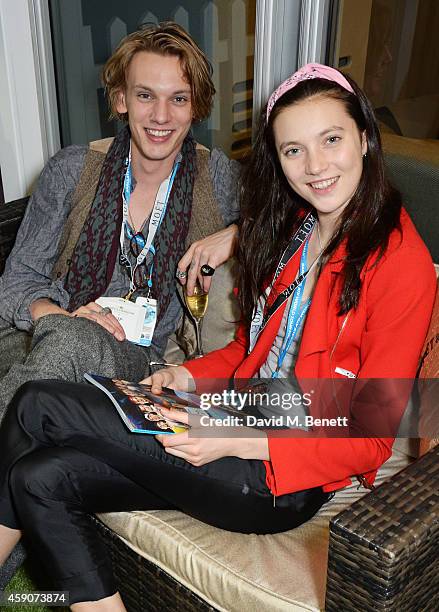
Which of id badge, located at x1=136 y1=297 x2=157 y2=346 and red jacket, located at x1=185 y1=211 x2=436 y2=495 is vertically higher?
red jacket, located at x1=185 y1=211 x2=436 y2=495

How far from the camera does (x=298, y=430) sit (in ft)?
5.38

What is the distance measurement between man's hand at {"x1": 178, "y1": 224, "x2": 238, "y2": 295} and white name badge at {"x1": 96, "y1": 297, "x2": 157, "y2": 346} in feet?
0.42

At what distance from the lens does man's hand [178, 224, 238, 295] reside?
7.02ft

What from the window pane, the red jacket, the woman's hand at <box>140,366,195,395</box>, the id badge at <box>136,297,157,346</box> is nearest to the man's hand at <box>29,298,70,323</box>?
the id badge at <box>136,297,157,346</box>

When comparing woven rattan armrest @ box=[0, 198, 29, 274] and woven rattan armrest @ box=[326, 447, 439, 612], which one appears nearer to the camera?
woven rattan armrest @ box=[326, 447, 439, 612]

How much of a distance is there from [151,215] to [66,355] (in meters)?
0.56

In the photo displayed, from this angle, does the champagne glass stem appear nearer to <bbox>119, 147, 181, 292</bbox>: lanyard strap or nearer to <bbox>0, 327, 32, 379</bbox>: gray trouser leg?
<bbox>119, 147, 181, 292</bbox>: lanyard strap

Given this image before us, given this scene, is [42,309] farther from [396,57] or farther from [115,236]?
[396,57]

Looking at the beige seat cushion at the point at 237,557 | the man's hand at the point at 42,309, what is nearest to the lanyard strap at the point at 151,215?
the man's hand at the point at 42,309

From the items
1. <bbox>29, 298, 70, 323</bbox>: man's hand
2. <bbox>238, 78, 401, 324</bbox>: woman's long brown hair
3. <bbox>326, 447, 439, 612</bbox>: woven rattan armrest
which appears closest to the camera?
<bbox>326, 447, 439, 612</bbox>: woven rattan armrest

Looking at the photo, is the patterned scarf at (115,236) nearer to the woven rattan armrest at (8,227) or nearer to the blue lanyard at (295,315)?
the woven rattan armrest at (8,227)

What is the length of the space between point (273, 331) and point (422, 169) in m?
0.72

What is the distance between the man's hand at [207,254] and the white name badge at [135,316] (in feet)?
0.42

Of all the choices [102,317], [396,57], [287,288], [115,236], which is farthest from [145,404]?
[396,57]
